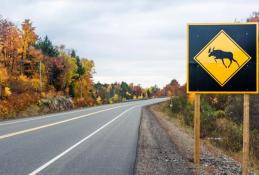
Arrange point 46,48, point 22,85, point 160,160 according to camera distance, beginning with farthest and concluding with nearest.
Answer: point 46,48 < point 22,85 < point 160,160

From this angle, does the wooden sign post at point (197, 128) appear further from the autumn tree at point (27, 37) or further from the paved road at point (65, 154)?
the autumn tree at point (27, 37)

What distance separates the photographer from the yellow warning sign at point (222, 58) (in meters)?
11.5

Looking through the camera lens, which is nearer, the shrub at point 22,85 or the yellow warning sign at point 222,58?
the yellow warning sign at point 222,58

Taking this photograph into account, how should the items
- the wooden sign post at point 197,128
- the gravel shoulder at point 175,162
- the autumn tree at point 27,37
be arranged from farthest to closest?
the autumn tree at point 27,37, the wooden sign post at point 197,128, the gravel shoulder at point 175,162

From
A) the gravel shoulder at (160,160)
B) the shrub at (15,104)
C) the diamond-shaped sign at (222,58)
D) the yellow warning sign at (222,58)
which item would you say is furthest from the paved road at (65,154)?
the shrub at (15,104)

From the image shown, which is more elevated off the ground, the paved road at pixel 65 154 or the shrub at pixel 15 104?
the shrub at pixel 15 104

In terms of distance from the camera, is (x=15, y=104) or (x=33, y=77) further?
(x=33, y=77)

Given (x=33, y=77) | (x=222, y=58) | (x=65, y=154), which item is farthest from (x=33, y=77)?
(x=222, y=58)

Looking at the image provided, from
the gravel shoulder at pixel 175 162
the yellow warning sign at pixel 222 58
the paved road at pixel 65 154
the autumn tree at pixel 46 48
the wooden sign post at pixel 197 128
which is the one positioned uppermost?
the autumn tree at pixel 46 48

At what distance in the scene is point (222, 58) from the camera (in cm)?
1155

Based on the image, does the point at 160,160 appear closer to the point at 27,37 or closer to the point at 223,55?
the point at 223,55

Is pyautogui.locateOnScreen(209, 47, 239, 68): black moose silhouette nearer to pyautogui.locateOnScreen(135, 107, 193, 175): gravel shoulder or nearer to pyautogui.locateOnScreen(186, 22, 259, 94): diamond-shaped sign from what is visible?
pyautogui.locateOnScreen(186, 22, 259, 94): diamond-shaped sign

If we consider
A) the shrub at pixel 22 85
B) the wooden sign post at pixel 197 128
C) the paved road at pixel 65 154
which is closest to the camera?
the paved road at pixel 65 154

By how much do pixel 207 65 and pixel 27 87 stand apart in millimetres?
48990
